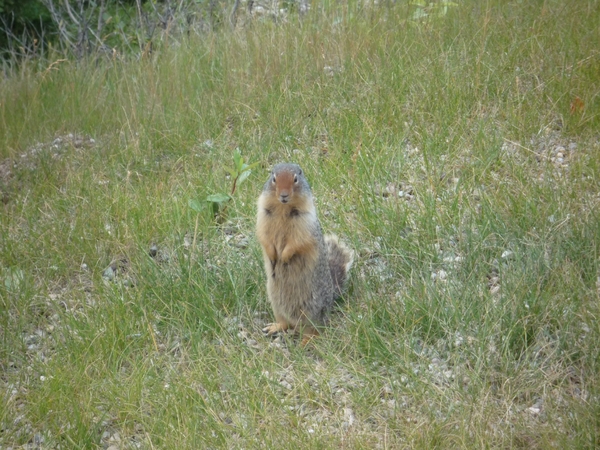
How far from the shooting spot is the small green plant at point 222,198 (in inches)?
207

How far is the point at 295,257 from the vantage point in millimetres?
4422

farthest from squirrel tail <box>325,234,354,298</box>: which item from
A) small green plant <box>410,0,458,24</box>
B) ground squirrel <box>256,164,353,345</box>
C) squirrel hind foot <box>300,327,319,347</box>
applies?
small green plant <box>410,0,458,24</box>

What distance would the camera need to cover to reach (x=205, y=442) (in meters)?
3.51

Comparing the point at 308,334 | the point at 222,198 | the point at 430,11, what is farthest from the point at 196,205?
the point at 430,11

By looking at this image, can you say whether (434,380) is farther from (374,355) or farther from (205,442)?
(205,442)

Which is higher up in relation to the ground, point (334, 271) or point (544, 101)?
point (544, 101)

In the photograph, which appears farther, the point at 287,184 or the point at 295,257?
the point at 295,257

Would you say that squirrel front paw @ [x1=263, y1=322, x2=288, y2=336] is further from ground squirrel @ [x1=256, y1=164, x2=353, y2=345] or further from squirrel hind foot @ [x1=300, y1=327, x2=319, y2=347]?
squirrel hind foot @ [x1=300, y1=327, x2=319, y2=347]

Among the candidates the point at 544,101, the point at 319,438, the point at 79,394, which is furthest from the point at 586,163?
the point at 79,394

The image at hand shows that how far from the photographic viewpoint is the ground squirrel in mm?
4336

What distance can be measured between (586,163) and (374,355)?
206cm

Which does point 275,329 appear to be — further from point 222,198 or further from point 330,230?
point 222,198

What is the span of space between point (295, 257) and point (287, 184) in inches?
17.7

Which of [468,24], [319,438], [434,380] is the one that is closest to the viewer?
[319,438]
